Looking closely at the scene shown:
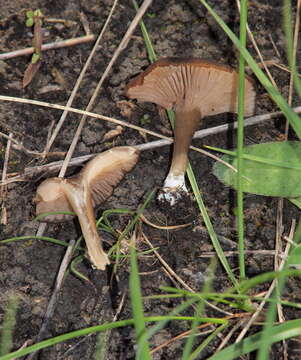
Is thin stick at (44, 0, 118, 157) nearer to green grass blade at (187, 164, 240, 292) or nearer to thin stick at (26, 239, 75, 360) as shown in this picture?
thin stick at (26, 239, 75, 360)

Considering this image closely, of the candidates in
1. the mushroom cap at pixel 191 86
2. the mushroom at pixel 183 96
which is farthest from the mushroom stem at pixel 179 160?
the mushroom cap at pixel 191 86

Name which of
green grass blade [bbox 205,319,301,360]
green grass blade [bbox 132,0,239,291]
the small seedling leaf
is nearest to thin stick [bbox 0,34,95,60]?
green grass blade [bbox 132,0,239,291]

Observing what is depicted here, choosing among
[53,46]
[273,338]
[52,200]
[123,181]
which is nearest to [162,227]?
[123,181]

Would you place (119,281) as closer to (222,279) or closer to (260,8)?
(222,279)

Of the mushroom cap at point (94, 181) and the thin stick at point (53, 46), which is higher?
the thin stick at point (53, 46)

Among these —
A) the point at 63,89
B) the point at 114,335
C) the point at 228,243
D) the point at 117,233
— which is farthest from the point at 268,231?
the point at 63,89

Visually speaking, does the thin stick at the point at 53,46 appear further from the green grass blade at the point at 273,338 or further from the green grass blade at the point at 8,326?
the green grass blade at the point at 273,338

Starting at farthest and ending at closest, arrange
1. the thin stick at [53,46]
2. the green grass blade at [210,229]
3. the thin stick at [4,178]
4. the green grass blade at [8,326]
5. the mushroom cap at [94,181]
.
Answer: the thin stick at [53,46]
the thin stick at [4,178]
the mushroom cap at [94,181]
the green grass blade at [210,229]
the green grass blade at [8,326]
